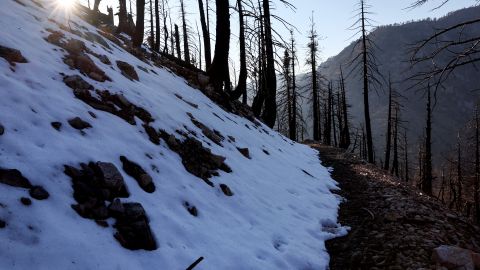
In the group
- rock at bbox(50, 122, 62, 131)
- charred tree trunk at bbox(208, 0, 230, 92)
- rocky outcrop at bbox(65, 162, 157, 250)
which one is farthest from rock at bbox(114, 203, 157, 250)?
charred tree trunk at bbox(208, 0, 230, 92)

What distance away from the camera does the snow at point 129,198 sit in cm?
316

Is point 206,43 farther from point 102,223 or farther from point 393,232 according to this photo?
point 102,223

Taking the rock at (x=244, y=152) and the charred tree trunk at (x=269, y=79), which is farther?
the charred tree trunk at (x=269, y=79)

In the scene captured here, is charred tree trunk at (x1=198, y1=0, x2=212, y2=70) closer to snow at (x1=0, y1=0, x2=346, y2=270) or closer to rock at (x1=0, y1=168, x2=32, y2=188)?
snow at (x1=0, y1=0, x2=346, y2=270)

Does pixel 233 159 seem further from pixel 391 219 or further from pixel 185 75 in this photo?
pixel 185 75

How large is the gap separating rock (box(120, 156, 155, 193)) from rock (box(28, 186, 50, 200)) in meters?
1.21

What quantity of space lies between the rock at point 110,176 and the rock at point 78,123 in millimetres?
843

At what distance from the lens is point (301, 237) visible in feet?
18.4

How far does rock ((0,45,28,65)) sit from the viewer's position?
544cm

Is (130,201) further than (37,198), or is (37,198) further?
(130,201)

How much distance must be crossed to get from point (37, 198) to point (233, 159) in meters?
4.61

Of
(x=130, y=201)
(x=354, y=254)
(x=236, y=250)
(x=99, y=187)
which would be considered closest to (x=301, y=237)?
(x=354, y=254)

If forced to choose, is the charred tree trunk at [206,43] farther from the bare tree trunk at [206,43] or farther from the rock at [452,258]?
the rock at [452,258]

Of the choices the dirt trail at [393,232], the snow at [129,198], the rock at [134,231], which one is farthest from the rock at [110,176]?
the dirt trail at [393,232]
